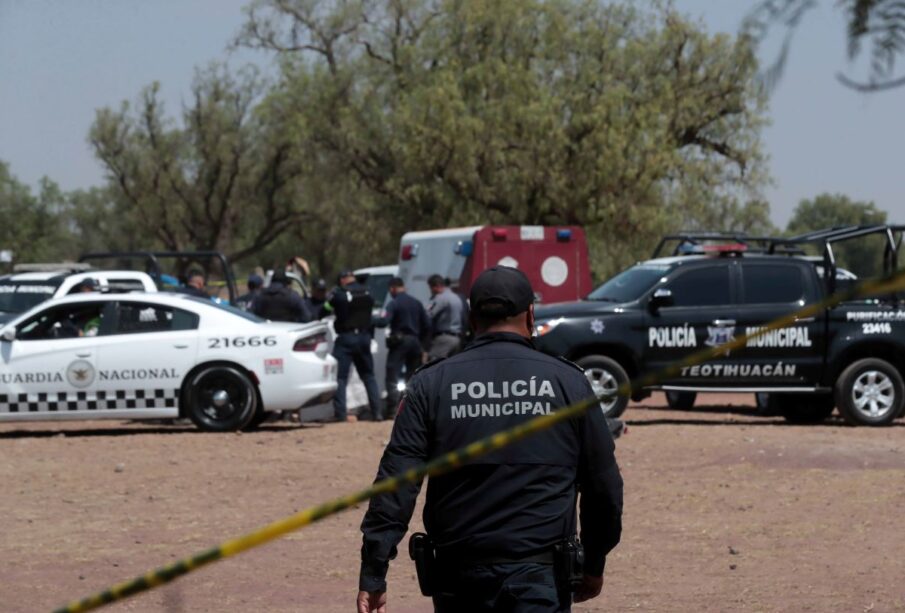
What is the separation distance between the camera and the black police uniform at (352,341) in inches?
700

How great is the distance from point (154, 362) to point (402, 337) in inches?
132

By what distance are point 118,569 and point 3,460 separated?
19.4 feet

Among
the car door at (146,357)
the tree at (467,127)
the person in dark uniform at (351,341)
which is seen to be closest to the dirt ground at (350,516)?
the car door at (146,357)

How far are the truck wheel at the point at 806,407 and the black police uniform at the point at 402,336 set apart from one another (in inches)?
169

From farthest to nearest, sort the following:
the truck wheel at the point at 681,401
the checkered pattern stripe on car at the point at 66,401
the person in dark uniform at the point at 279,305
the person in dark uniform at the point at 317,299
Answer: the person in dark uniform at the point at 317,299 → the truck wheel at the point at 681,401 → the person in dark uniform at the point at 279,305 → the checkered pattern stripe on car at the point at 66,401

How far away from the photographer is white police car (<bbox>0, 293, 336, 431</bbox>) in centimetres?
1591

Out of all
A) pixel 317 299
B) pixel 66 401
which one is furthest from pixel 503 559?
pixel 317 299

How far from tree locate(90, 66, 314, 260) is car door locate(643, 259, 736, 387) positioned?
33601 mm

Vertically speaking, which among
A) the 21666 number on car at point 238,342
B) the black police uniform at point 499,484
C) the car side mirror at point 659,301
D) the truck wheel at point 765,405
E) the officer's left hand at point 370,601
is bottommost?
the truck wheel at point 765,405

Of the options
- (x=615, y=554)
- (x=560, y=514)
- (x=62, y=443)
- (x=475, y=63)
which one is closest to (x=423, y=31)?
(x=475, y=63)

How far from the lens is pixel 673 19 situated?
1892 millimetres

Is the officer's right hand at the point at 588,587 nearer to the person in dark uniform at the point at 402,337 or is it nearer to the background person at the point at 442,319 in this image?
the person in dark uniform at the point at 402,337

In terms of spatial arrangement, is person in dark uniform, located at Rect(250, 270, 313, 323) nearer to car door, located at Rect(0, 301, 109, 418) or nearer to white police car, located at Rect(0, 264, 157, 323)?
white police car, located at Rect(0, 264, 157, 323)

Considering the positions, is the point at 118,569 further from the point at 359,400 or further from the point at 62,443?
the point at 359,400
